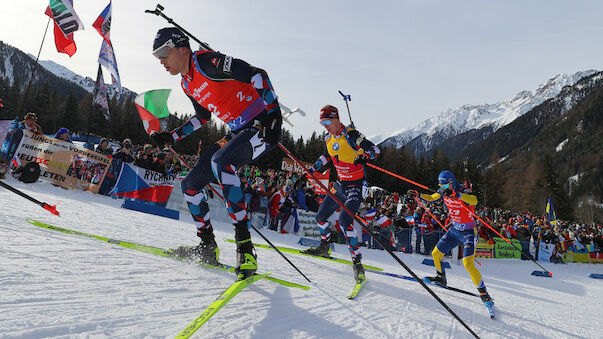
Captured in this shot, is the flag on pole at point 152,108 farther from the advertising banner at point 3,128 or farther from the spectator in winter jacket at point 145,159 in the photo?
the advertising banner at point 3,128

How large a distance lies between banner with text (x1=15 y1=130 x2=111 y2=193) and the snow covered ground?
532cm

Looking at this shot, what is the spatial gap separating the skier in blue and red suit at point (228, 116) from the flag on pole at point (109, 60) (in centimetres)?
1111

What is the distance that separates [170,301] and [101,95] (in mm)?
12773

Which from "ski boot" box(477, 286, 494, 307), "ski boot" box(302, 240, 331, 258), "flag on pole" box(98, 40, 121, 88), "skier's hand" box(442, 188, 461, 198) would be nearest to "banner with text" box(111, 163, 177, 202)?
"flag on pole" box(98, 40, 121, 88)

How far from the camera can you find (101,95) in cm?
1270

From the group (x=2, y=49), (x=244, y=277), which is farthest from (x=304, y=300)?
(x=2, y=49)

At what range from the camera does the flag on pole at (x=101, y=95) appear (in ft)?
40.9

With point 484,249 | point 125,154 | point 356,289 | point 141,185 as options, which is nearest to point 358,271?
point 356,289

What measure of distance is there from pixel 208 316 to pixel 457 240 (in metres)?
4.81

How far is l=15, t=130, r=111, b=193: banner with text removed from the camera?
927cm

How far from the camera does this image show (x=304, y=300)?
9.91 ft

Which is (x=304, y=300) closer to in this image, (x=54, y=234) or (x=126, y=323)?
(x=126, y=323)

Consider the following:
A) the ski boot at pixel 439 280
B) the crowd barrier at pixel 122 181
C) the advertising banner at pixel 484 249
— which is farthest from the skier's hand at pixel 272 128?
the advertising banner at pixel 484 249

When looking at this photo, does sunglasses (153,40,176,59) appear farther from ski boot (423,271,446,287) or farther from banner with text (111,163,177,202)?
banner with text (111,163,177,202)
